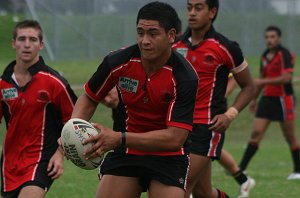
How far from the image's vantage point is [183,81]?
662 cm

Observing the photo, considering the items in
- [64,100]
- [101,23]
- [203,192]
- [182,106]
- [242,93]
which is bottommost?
[101,23]

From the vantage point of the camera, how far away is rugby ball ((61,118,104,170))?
20.4ft

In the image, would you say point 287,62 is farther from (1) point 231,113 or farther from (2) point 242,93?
(1) point 231,113

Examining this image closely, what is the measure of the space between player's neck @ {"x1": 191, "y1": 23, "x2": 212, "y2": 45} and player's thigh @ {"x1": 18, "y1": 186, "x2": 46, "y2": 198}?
2.24m

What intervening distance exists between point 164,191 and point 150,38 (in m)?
1.13

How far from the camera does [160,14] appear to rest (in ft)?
21.4

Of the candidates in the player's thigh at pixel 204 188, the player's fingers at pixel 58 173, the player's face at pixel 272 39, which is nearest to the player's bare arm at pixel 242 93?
the player's thigh at pixel 204 188

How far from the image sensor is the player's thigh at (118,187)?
6.82 metres

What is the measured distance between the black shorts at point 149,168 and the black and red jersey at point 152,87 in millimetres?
66

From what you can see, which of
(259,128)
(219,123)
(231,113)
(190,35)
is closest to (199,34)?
(190,35)

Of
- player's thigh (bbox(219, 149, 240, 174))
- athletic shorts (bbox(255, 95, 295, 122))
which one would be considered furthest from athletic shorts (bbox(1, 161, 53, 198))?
athletic shorts (bbox(255, 95, 295, 122))

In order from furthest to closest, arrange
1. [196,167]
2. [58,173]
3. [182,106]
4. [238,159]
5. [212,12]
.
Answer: [238,159], [212,12], [196,167], [58,173], [182,106]

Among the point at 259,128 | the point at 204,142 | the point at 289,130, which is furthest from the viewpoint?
the point at 289,130

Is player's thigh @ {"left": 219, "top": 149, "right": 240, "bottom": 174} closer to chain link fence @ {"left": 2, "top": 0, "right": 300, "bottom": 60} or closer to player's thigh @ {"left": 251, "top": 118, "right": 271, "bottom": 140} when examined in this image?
player's thigh @ {"left": 251, "top": 118, "right": 271, "bottom": 140}
